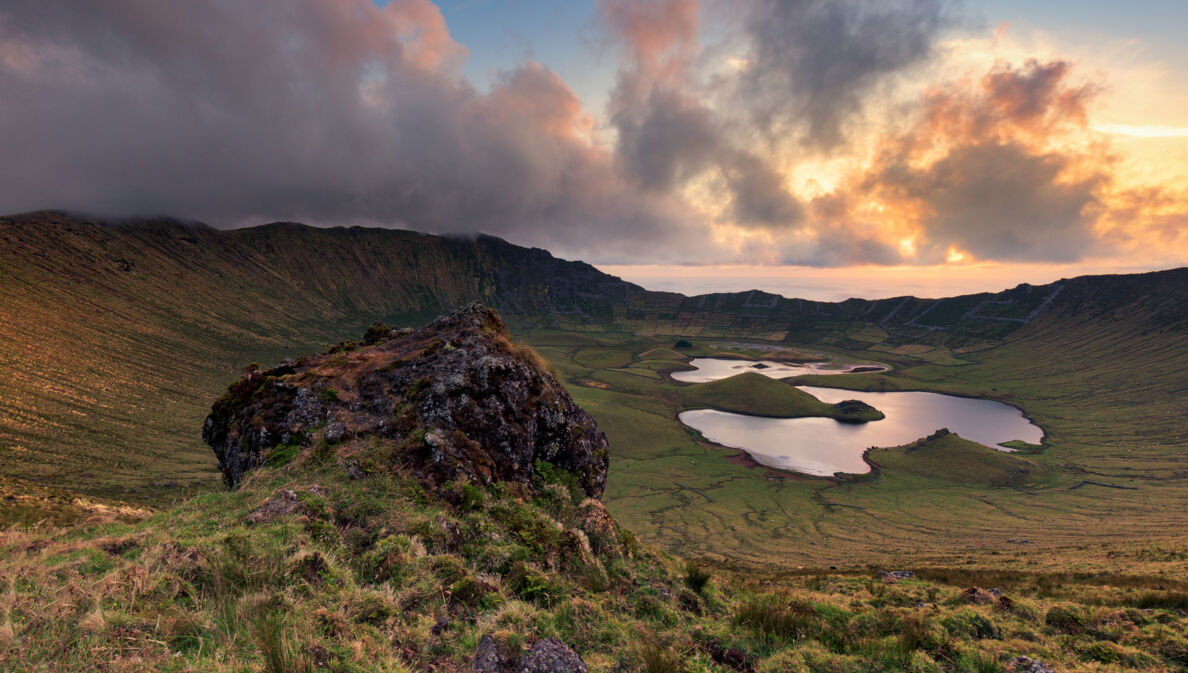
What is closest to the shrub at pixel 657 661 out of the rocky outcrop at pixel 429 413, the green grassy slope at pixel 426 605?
the green grassy slope at pixel 426 605

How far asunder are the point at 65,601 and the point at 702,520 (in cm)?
7175

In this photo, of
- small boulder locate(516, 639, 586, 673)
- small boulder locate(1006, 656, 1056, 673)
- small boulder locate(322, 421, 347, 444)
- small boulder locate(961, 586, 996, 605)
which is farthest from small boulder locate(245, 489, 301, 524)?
small boulder locate(961, 586, 996, 605)

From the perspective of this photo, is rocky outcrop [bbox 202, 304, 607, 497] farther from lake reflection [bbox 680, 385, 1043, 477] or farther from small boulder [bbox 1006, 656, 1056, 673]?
lake reflection [bbox 680, 385, 1043, 477]

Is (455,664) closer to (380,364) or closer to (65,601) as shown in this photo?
(65,601)

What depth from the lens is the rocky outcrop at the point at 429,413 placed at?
1489 cm

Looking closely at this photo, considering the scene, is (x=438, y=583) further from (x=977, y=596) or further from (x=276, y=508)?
(x=977, y=596)

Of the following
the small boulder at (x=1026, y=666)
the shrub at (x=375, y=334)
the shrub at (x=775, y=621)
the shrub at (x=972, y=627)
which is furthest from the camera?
the shrub at (x=375, y=334)

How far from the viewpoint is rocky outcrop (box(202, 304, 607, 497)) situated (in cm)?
1489

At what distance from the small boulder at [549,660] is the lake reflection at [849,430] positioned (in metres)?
101

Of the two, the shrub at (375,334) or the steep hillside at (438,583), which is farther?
the shrub at (375,334)

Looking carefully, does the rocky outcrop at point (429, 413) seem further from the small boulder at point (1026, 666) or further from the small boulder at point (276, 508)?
the small boulder at point (1026, 666)

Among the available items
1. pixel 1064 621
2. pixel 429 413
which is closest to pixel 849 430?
pixel 1064 621

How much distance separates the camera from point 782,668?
8523 millimetres

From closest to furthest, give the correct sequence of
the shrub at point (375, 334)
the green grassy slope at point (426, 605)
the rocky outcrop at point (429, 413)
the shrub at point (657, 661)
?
the green grassy slope at point (426, 605)
the shrub at point (657, 661)
the rocky outcrop at point (429, 413)
the shrub at point (375, 334)
